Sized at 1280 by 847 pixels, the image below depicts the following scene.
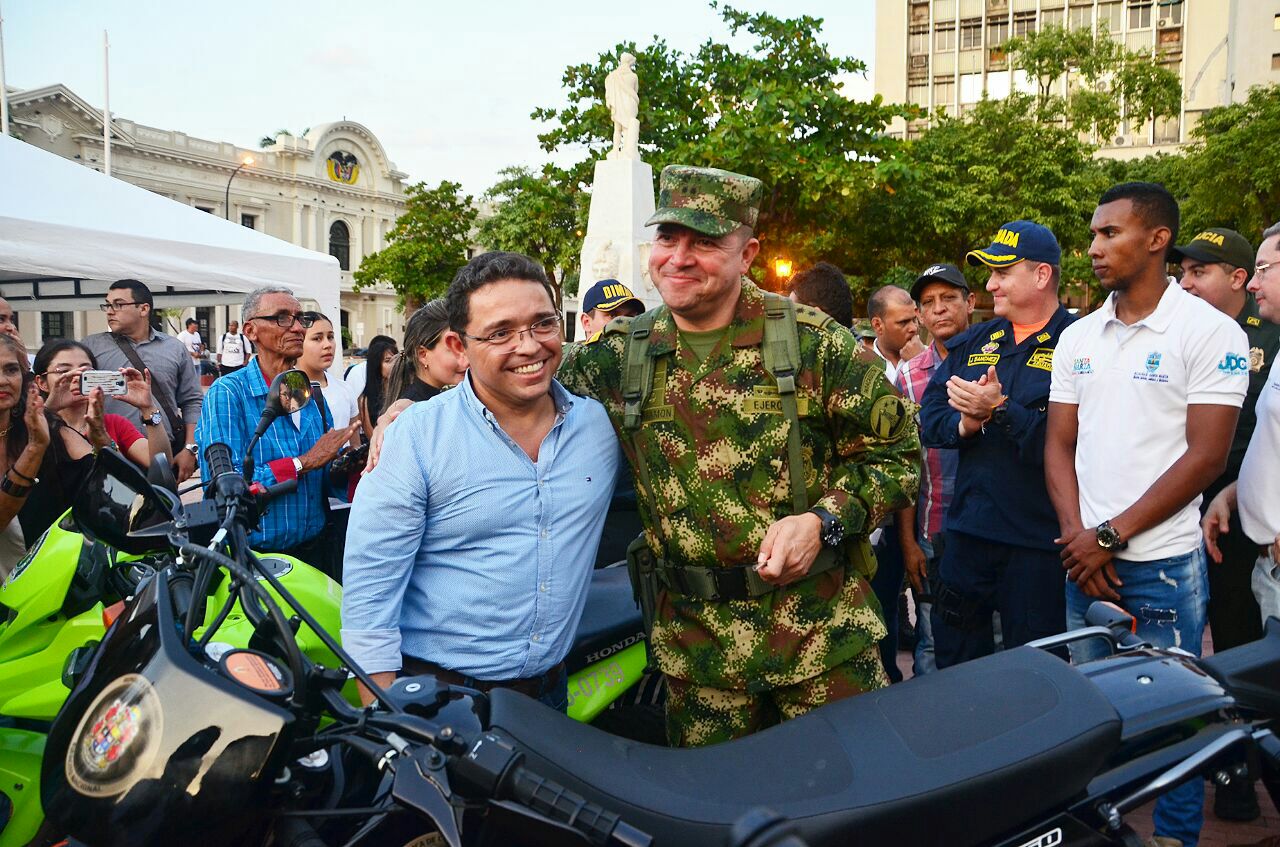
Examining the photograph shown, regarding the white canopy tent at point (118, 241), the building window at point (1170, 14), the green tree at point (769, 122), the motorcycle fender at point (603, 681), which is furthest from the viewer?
the building window at point (1170, 14)

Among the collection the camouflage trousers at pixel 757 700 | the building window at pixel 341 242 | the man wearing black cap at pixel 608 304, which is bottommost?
the camouflage trousers at pixel 757 700

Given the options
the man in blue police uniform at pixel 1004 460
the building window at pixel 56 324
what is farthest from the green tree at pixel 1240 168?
the building window at pixel 56 324

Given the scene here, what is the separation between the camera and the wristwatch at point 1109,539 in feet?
9.20

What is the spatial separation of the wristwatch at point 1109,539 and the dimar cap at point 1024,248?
107cm

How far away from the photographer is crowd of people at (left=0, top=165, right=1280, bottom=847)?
2.11 meters

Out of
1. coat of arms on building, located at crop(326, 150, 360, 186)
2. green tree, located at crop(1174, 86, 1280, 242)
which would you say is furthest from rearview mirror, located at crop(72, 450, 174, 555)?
coat of arms on building, located at crop(326, 150, 360, 186)

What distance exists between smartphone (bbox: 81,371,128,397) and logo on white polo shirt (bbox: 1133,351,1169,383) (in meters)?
3.80

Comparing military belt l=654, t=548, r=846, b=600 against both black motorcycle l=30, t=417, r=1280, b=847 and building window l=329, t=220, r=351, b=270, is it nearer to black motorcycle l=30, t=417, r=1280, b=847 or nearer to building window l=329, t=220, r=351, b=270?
black motorcycle l=30, t=417, r=1280, b=847

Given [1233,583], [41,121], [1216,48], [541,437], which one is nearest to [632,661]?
[541,437]

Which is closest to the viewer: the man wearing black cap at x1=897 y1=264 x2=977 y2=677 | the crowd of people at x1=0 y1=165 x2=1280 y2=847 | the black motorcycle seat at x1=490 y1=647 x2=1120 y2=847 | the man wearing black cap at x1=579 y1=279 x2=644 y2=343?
the black motorcycle seat at x1=490 y1=647 x2=1120 y2=847

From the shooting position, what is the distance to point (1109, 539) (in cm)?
Result: 281

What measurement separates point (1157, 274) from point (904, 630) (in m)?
3.02

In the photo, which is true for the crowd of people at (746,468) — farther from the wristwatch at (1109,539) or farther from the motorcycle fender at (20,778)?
the motorcycle fender at (20,778)

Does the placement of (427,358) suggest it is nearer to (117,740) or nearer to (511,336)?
(511,336)
